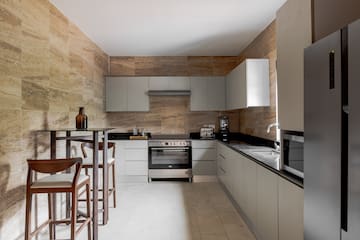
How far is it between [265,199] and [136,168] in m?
3.25

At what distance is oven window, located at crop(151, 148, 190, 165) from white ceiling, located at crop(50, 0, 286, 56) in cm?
192

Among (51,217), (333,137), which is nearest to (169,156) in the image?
(51,217)

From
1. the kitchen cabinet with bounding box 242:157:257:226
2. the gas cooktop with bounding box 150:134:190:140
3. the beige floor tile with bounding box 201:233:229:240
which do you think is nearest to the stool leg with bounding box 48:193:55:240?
the beige floor tile with bounding box 201:233:229:240

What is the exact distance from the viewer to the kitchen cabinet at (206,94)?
18.0 feet

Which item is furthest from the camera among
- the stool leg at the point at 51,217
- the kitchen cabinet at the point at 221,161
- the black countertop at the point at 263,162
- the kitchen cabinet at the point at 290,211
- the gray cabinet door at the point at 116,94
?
the gray cabinet door at the point at 116,94

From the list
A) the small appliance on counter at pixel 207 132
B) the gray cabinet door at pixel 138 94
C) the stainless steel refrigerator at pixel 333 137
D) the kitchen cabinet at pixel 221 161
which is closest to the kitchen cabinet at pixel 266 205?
the stainless steel refrigerator at pixel 333 137

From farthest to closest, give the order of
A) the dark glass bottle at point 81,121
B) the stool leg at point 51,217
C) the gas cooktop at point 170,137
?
the gas cooktop at point 170,137 < the dark glass bottle at point 81,121 < the stool leg at point 51,217

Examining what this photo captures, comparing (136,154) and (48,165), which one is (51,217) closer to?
(48,165)

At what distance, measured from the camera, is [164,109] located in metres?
5.79

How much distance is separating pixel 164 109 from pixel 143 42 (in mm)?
1583

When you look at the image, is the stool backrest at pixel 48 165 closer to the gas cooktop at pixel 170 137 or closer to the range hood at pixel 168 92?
the gas cooktop at pixel 170 137

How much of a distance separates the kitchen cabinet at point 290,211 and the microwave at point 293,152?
10cm

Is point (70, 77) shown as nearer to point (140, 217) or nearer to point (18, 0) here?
point (18, 0)

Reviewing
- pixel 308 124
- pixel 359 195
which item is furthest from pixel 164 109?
pixel 359 195
